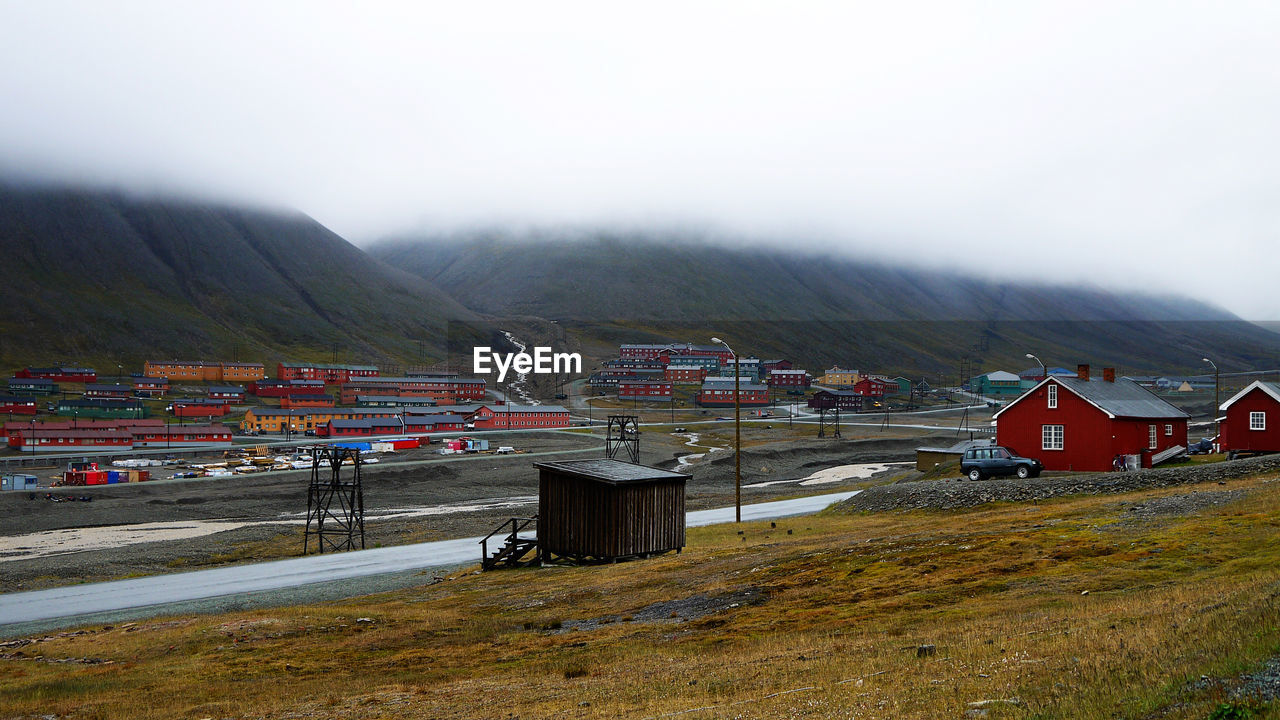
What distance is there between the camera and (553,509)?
44.6 meters

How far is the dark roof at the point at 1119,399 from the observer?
55.1 metres

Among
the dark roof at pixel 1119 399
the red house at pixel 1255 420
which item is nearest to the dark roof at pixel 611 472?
the dark roof at pixel 1119 399

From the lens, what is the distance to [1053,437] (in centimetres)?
5659

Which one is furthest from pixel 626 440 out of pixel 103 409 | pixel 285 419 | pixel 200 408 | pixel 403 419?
pixel 103 409

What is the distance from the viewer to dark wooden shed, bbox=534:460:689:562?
41.9 metres

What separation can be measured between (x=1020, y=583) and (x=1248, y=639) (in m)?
11.1

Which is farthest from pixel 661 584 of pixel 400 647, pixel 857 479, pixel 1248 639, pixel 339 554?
pixel 857 479

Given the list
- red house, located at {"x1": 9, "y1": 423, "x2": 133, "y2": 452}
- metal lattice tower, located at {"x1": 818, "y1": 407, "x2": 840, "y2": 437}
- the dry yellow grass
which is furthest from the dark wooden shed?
red house, located at {"x1": 9, "y1": 423, "x2": 133, "y2": 452}

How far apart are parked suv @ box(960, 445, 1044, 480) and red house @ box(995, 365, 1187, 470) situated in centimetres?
477

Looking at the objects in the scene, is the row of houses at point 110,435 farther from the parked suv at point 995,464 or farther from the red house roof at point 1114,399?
the red house roof at point 1114,399

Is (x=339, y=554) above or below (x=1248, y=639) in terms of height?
below

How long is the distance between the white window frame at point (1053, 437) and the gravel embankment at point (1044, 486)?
7912mm

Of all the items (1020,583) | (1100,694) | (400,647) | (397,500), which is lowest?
(397,500)

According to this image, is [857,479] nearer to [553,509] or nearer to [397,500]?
[397,500]
